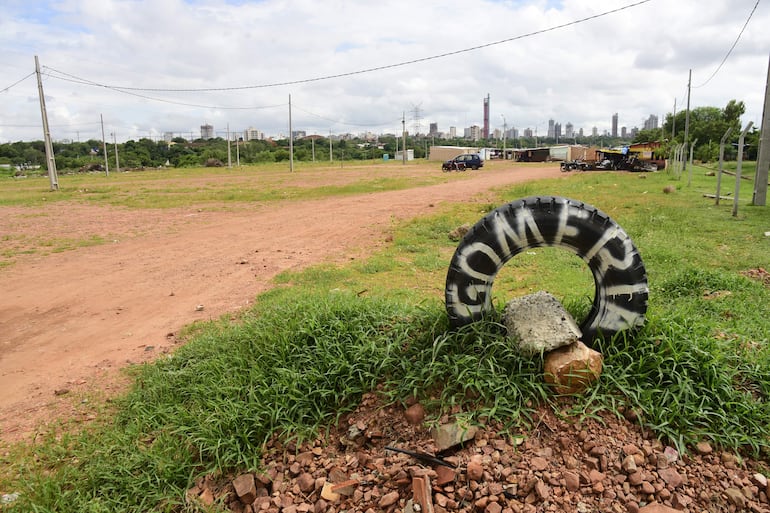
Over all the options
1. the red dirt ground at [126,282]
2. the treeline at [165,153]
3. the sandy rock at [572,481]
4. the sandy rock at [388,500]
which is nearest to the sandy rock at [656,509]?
the sandy rock at [572,481]

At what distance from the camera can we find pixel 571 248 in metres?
3.46

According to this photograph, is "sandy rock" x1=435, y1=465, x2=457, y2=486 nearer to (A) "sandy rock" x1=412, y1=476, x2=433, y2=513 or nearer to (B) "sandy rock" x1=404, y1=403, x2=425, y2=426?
(A) "sandy rock" x1=412, y1=476, x2=433, y2=513

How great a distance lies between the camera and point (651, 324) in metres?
3.46

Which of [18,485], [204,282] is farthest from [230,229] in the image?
[18,485]

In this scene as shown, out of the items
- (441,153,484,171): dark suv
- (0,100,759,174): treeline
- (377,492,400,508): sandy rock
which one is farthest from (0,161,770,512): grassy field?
(0,100,759,174): treeline

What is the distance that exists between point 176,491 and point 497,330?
2.19 m

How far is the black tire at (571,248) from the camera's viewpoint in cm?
334

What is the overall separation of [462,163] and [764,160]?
29818 mm

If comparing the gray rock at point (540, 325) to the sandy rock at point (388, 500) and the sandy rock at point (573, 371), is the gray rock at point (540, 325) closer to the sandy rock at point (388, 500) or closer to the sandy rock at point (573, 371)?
the sandy rock at point (573, 371)

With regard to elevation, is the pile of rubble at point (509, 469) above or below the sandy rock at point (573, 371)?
below

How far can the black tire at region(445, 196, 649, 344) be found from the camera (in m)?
3.34

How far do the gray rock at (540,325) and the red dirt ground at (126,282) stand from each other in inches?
131

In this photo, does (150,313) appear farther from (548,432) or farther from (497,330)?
(548,432)

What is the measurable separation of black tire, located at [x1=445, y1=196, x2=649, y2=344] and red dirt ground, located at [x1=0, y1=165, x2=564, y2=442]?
3.16m
